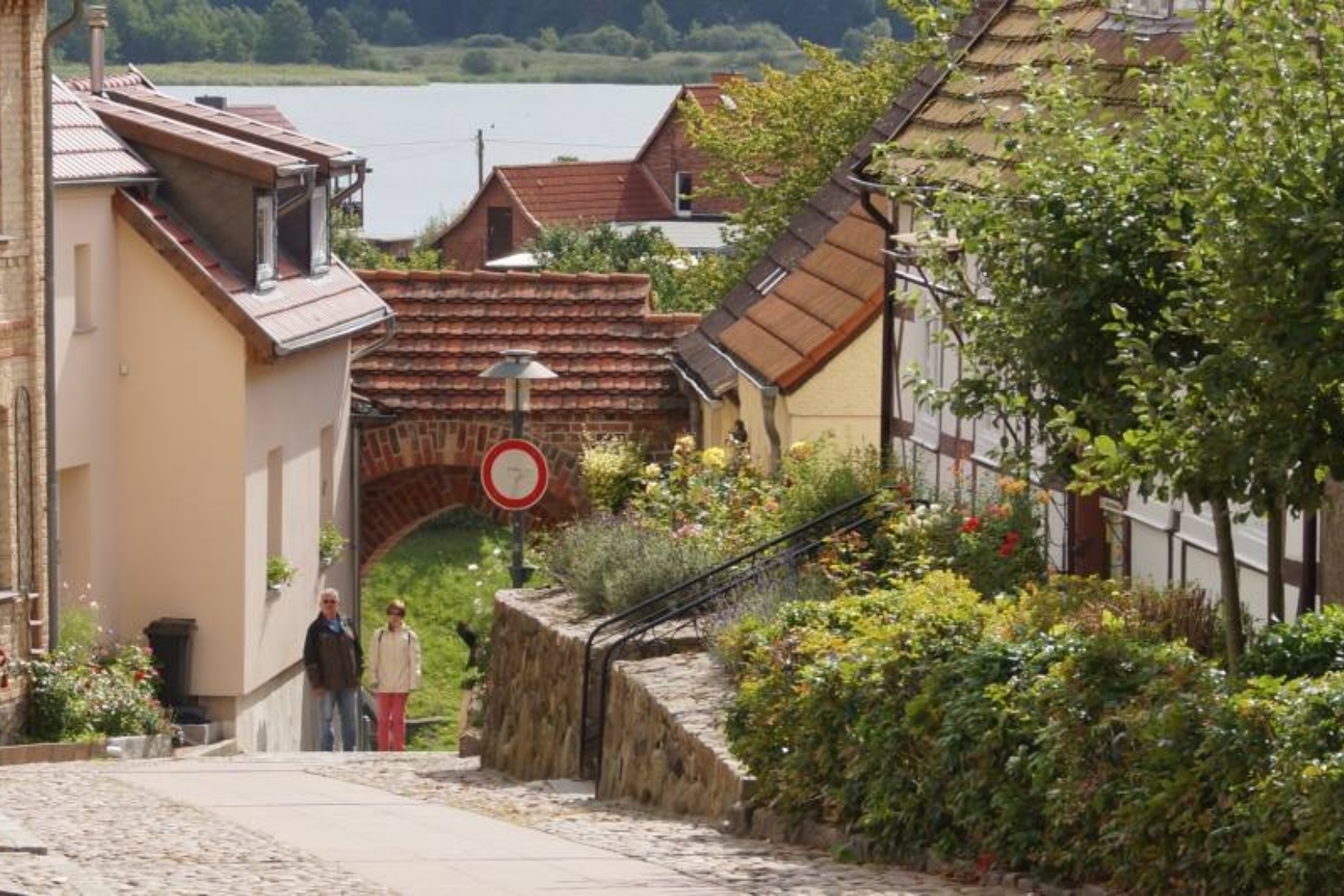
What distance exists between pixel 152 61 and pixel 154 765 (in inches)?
2298

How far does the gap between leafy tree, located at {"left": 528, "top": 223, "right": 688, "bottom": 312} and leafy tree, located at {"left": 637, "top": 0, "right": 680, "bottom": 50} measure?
4038 cm

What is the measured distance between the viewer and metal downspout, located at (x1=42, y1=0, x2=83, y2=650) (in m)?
23.8

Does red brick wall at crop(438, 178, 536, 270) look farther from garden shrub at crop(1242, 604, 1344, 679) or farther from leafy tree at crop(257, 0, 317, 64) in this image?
garden shrub at crop(1242, 604, 1344, 679)

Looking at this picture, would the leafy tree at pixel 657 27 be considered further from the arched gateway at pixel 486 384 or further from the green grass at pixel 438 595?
the arched gateway at pixel 486 384

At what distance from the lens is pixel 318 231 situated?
29.7 meters

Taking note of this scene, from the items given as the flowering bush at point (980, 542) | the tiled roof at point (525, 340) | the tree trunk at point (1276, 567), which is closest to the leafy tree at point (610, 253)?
the tiled roof at point (525, 340)

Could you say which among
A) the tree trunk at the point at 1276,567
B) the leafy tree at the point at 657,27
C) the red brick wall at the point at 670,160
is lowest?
the tree trunk at the point at 1276,567

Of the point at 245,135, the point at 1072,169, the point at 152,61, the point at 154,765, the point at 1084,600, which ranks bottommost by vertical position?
the point at 154,765

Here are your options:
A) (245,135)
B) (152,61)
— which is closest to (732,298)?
(245,135)

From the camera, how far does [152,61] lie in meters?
74.0

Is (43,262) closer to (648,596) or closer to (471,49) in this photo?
(648,596)

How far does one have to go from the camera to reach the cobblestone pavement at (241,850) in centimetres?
1015

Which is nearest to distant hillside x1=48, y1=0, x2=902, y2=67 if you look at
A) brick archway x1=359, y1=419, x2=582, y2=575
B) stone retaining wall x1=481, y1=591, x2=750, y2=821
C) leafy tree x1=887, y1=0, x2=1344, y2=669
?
brick archway x1=359, y1=419, x2=582, y2=575

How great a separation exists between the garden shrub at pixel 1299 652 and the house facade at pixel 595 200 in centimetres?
5429
